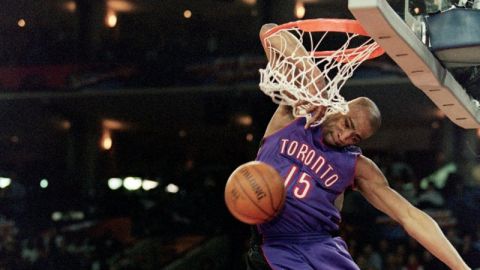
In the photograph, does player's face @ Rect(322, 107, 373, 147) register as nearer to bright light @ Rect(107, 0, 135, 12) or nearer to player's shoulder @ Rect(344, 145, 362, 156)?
player's shoulder @ Rect(344, 145, 362, 156)

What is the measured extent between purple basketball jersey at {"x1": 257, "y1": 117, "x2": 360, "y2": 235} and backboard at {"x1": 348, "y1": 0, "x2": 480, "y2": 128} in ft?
1.50

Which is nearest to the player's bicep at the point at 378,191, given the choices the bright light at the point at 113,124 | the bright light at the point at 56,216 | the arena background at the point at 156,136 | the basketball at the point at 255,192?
the basketball at the point at 255,192

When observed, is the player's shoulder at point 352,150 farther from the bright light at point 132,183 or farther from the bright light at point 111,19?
the bright light at point 111,19

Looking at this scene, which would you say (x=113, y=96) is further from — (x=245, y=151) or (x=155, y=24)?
(x=245, y=151)

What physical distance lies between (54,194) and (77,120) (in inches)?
34.6

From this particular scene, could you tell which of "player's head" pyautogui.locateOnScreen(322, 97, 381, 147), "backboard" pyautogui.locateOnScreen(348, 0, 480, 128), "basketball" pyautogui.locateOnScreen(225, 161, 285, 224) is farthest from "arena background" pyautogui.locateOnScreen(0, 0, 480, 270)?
"basketball" pyautogui.locateOnScreen(225, 161, 285, 224)

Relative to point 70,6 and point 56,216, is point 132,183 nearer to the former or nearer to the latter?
point 56,216

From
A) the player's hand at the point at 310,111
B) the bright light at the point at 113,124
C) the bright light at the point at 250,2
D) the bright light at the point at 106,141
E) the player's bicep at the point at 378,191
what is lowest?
the bright light at the point at 106,141

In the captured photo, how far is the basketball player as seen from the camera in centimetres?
318

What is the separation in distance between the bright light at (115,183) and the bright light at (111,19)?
177 centimetres

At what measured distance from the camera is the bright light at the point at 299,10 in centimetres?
796

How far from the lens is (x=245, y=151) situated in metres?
8.52

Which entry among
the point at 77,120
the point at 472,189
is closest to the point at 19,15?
the point at 77,120

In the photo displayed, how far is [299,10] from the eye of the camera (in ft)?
26.2
